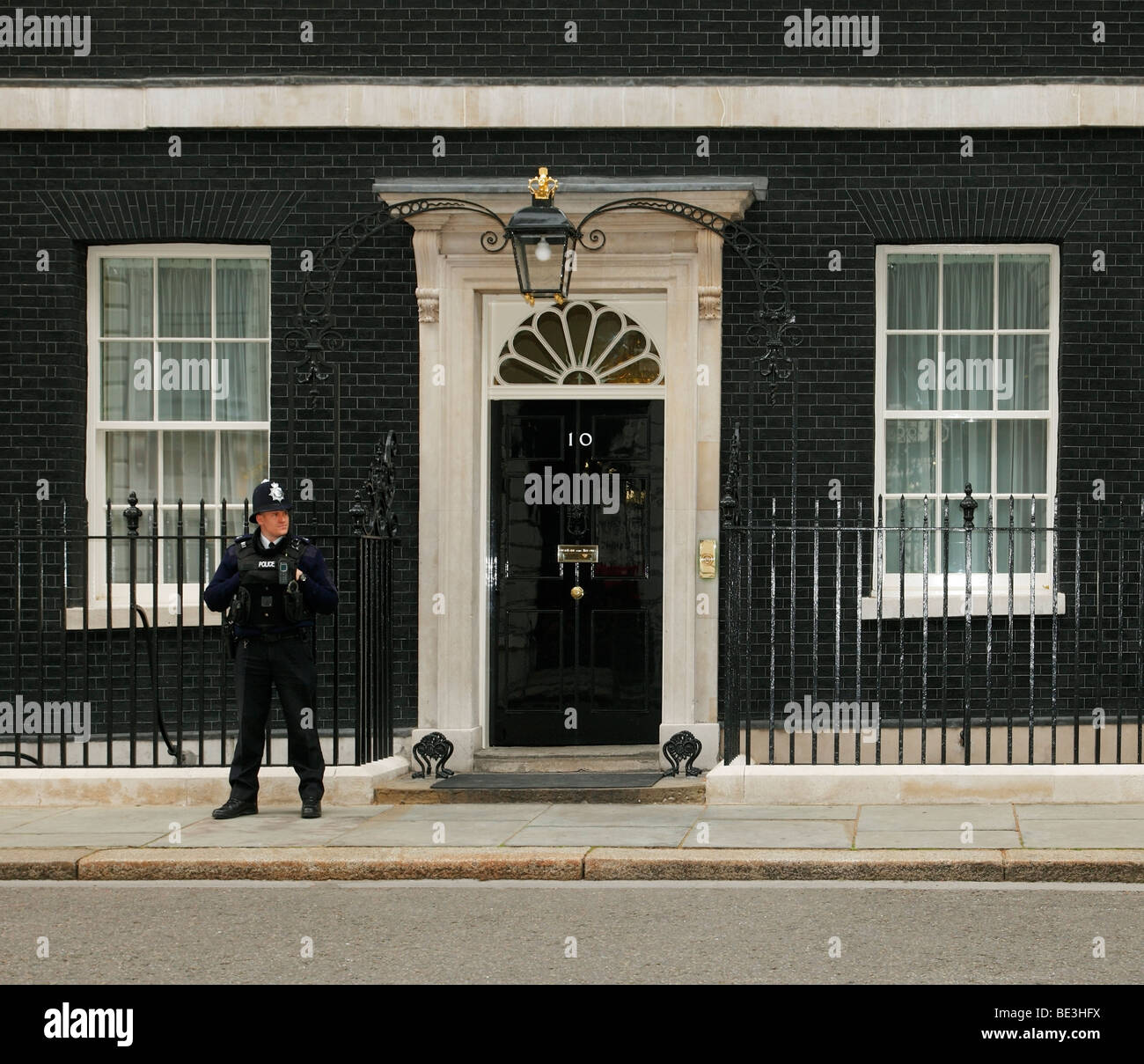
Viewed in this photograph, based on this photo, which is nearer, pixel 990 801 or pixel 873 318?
pixel 990 801

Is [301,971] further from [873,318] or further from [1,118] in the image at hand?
[1,118]

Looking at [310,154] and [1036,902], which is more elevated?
[310,154]

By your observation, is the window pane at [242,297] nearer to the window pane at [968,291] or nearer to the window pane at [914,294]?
the window pane at [914,294]

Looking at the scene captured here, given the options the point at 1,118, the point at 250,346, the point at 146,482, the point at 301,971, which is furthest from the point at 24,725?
the point at 301,971

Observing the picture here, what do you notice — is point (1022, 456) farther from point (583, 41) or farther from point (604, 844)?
point (604, 844)

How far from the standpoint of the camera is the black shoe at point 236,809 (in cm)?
973

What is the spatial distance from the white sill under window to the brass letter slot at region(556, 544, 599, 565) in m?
1.88

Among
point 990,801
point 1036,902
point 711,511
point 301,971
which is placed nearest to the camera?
point 301,971

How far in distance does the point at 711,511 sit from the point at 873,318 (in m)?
1.76

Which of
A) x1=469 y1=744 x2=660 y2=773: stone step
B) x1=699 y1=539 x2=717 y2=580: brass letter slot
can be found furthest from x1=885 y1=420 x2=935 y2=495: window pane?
x1=469 y1=744 x2=660 y2=773: stone step

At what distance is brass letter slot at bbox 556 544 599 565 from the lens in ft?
38.8

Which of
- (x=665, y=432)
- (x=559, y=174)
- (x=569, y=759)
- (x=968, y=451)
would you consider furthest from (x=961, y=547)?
(x=559, y=174)

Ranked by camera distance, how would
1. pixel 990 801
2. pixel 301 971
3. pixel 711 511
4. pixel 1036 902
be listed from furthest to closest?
pixel 711 511 → pixel 990 801 → pixel 1036 902 → pixel 301 971

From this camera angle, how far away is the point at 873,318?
11.7 meters
